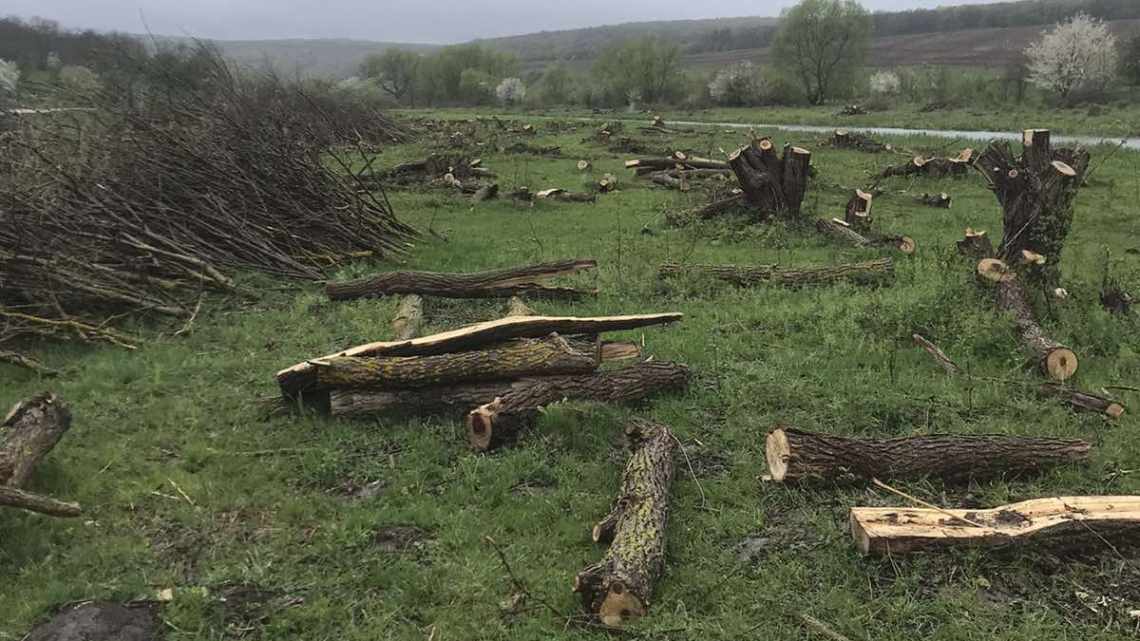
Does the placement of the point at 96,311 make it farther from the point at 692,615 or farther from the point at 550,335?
the point at 692,615

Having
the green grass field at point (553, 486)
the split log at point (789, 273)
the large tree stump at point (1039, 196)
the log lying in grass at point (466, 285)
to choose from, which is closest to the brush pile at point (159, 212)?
the green grass field at point (553, 486)

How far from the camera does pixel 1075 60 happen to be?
42000 millimetres

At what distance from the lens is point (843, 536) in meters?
3.90

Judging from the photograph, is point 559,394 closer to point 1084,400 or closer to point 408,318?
point 408,318

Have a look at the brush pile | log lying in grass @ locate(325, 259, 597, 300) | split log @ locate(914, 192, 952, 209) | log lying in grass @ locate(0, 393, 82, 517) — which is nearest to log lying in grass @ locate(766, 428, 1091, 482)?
log lying in grass @ locate(0, 393, 82, 517)

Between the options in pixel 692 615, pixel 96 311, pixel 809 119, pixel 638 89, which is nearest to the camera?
pixel 692 615

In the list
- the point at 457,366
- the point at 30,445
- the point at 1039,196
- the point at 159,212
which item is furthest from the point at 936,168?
the point at 30,445

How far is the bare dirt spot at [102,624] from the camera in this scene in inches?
132

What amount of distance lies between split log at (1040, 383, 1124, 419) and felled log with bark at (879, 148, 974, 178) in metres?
12.3

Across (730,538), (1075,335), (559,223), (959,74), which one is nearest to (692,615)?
(730,538)

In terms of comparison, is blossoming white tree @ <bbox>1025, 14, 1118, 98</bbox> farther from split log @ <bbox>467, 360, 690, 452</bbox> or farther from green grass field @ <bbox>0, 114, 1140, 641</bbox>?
split log @ <bbox>467, 360, 690, 452</bbox>

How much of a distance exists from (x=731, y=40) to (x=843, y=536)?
476 ft

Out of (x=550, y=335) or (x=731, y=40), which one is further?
(x=731, y=40)

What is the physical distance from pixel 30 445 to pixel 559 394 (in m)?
3.10
